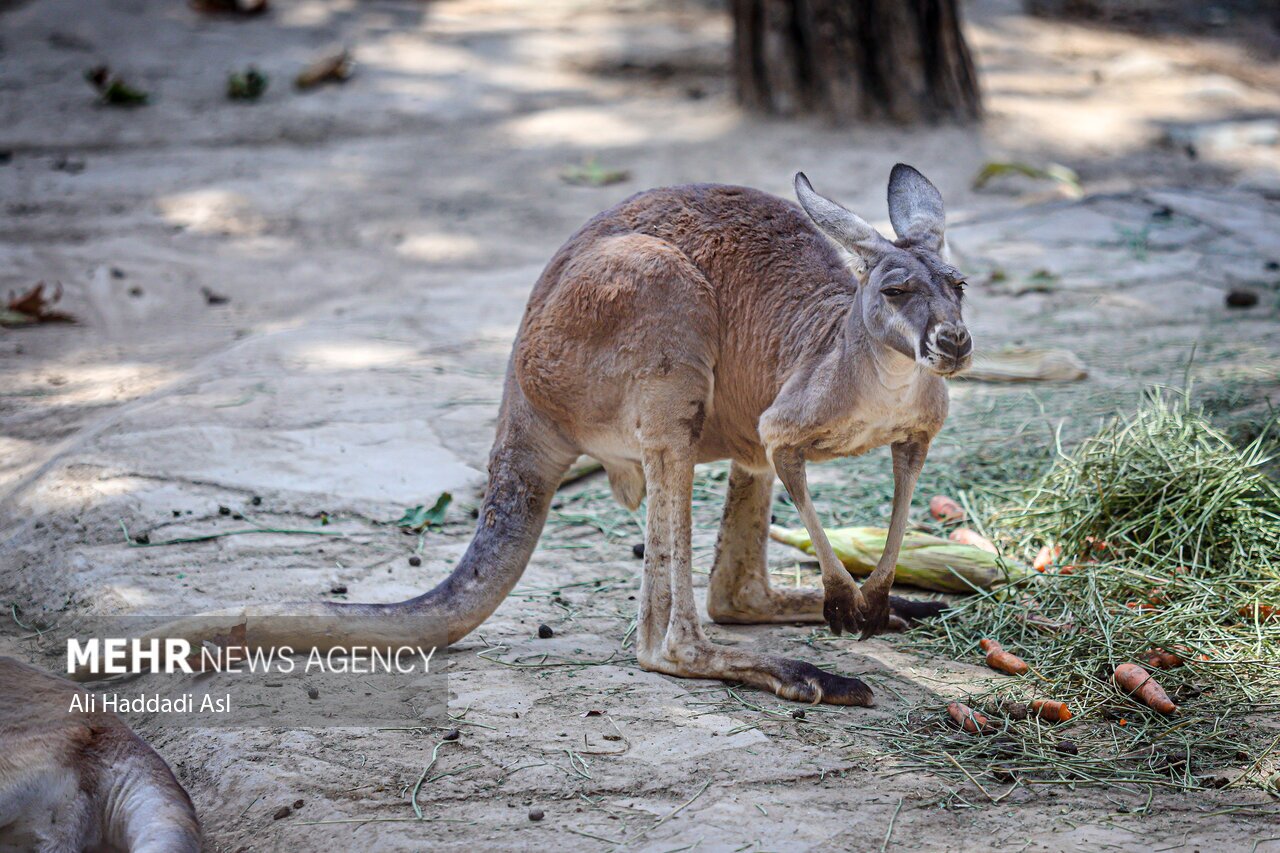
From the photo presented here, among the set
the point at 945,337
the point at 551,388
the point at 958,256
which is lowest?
the point at 958,256

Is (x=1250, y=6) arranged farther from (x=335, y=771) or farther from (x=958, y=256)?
(x=335, y=771)

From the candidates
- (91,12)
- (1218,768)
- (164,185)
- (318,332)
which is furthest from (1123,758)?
(91,12)

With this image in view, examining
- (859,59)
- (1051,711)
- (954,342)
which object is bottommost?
(1051,711)

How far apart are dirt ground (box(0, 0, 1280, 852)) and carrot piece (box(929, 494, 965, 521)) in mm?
235

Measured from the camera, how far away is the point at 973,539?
404 centimetres

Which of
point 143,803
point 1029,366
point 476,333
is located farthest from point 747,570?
point 476,333

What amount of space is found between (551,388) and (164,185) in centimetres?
552

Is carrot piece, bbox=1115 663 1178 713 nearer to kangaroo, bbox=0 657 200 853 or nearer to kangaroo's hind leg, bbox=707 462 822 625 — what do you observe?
kangaroo's hind leg, bbox=707 462 822 625

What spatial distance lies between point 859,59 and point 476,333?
417 cm

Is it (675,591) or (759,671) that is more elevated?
(675,591)

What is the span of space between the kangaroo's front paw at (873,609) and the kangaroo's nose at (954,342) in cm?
79

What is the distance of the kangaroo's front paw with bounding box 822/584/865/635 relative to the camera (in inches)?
131

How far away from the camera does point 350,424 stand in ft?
16.0

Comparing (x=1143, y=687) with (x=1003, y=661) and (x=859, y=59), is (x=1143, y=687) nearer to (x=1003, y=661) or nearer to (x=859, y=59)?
(x=1003, y=661)
